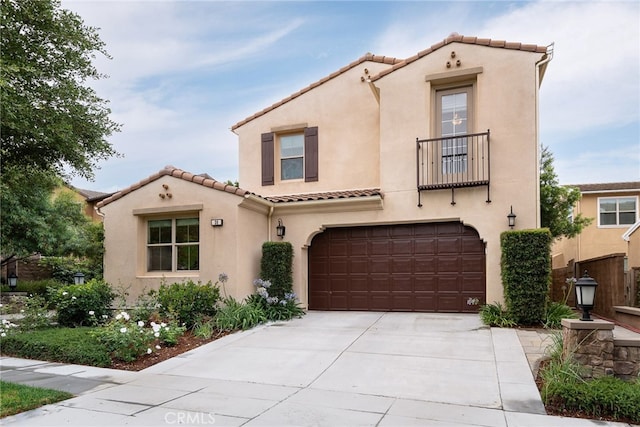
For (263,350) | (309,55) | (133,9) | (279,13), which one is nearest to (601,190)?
(309,55)

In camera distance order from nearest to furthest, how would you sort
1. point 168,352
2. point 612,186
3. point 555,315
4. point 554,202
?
point 168,352 < point 555,315 < point 554,202 < point 612,186

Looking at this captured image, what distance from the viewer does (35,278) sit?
21078 millimetres

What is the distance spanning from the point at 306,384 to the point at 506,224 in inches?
256

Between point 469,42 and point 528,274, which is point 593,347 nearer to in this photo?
point 528,274

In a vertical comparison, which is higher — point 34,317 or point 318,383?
point 34,317

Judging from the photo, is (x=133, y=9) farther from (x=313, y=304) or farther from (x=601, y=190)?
(x=601, y=190)

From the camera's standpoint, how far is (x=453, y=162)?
10.5m

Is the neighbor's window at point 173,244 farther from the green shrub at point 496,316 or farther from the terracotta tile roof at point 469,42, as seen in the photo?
the green shrub at point 496,316

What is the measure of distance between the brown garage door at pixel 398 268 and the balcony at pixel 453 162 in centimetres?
102

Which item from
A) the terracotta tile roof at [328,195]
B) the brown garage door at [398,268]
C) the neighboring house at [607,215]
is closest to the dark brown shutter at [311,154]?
the terracotta tile roof at [328,195]

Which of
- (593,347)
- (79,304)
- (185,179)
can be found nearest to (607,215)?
(593,347)

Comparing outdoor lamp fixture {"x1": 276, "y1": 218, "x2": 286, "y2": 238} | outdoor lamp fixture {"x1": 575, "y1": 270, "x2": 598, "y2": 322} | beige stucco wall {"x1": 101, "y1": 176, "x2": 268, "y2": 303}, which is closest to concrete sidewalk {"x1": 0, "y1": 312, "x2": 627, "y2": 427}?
outdoor lamp fixture {"x1": 575, "y1": 270, "x2": 598, "y2": 322}

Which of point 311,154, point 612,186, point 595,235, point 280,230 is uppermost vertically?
point 311,154

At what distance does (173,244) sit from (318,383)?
683 cm
